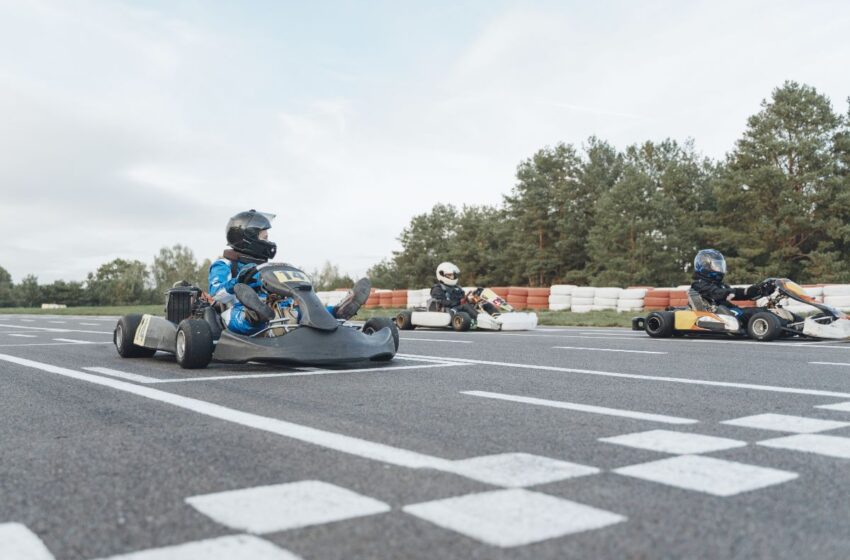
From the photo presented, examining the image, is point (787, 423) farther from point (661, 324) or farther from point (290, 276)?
point (661, 324)

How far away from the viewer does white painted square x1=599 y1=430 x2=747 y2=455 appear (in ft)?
12.1

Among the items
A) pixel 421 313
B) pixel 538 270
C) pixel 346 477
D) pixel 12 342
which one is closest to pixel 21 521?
pixel 346 477

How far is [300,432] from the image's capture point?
418 cm

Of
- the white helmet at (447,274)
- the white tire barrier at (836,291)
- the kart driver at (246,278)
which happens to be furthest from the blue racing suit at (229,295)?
the white tire barrier at (836,291)

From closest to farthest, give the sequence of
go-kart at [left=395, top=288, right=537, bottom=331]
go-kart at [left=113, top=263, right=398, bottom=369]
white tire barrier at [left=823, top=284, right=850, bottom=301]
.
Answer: go-kart at [left=113, top=263, right=398, bottom=369] → go-kart at [left=395, top=288, right=537, bottom=331] → white tire barrier at [left=823, top=284, right=850, bottom=301]

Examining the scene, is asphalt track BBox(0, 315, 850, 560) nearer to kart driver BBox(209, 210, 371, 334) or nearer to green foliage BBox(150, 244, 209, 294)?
kart driver BBox(209, 210, 371, 334)

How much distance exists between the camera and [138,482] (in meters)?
3.16

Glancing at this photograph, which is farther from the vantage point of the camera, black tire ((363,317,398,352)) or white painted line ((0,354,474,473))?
black tire ((363,317,398,352))

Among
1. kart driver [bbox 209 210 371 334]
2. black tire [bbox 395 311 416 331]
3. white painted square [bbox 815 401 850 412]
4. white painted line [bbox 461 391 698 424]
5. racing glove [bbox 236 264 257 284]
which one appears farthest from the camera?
black tire [bbox 395 311 416 331]

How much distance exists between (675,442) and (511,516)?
1.58 meters

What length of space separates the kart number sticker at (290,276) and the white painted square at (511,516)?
5155 millimetres

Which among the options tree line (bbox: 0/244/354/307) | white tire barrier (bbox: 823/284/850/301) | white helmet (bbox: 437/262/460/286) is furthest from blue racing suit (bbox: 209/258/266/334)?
tree line (bbox: 0/244/354/307)

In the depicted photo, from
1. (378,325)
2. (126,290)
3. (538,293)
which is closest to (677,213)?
(538,293)

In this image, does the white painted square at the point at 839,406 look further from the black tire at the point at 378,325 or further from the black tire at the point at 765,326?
the black tire at the point at 765,326
